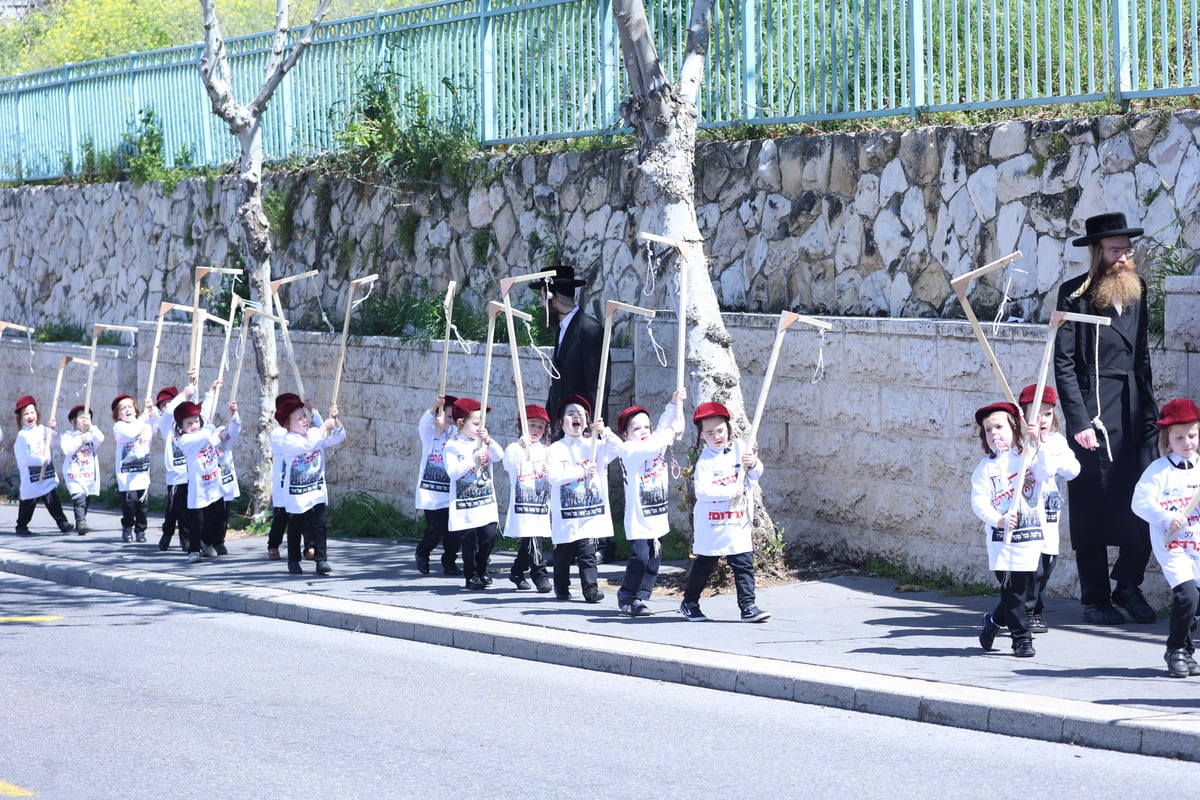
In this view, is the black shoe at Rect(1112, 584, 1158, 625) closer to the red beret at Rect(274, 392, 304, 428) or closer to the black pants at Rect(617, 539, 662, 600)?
the black pants at Rect(617, 539, 662, 600)

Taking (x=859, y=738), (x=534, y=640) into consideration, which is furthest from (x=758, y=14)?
(x=859, y=738)

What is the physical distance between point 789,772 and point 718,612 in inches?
142

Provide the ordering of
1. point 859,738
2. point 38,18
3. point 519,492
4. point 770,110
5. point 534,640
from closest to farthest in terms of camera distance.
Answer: point 859,738
point 534,640
point 519,492
point 770,110
point 38,18

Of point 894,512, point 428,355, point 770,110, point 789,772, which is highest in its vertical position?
point 770,110

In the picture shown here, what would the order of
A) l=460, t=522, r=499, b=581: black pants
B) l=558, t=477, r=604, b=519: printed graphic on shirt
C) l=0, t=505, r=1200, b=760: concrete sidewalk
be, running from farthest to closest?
1. l=460, t=522, r=499, b=581: black pants
2. l=558, t=477, r=604, b=519: printed graphic on shirt
3. l=0, t=505, r=1200, b=760: concrete sidewalk

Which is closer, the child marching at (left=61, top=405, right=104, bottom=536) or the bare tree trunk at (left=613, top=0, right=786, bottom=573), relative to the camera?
the bare tree trunk at (left=613, top=0, right=786, bottom=573)

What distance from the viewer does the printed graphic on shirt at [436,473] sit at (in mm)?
12141

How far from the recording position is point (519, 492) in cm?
1096

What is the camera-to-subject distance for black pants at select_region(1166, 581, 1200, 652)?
7555 mm

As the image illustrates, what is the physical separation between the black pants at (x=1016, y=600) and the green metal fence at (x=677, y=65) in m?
3.55

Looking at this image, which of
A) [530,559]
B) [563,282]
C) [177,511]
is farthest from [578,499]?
[177,511]

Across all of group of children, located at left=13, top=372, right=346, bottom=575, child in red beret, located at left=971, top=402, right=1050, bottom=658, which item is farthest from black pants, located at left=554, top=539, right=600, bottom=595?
child in red beret, located at left=971, top=402, right=1050, bottom=658

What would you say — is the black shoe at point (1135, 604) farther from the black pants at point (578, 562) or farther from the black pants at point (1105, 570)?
the black pants at point (578, 562)

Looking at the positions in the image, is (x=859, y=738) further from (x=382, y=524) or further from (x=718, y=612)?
(x=382, y=524)
